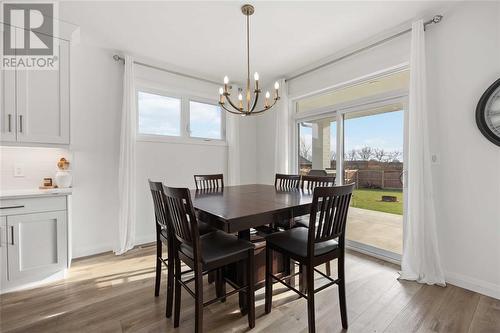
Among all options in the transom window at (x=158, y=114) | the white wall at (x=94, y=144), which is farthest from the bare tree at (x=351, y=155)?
the white wall at (x=94, y=144)

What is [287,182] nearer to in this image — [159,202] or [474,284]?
[159,202]

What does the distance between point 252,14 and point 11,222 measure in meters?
3.01

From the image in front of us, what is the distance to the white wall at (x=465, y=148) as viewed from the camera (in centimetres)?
199

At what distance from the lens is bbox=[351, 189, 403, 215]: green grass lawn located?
2.74 meters

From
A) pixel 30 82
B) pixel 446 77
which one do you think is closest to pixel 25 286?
pixel 30 82

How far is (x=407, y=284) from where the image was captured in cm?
218

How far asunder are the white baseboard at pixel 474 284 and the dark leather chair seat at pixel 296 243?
146cm

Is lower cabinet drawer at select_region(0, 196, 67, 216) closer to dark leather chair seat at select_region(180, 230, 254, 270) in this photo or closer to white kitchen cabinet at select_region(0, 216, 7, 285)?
white kitchen cabinet at select_region(0, 216, 7, 285)

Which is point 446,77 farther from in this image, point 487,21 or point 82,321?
point 82,321

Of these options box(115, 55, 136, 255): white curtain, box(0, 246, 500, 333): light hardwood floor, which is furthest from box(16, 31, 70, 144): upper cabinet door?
box(0, 246, 500, 333): light hardwood floor

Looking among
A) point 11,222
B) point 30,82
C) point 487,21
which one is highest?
point 487,21

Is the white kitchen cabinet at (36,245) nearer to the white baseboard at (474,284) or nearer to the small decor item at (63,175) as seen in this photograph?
the small decor item at (63,175)

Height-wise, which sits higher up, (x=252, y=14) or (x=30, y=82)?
(x=252, y=14)

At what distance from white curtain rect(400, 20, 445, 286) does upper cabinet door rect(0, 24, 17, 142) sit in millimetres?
3975
